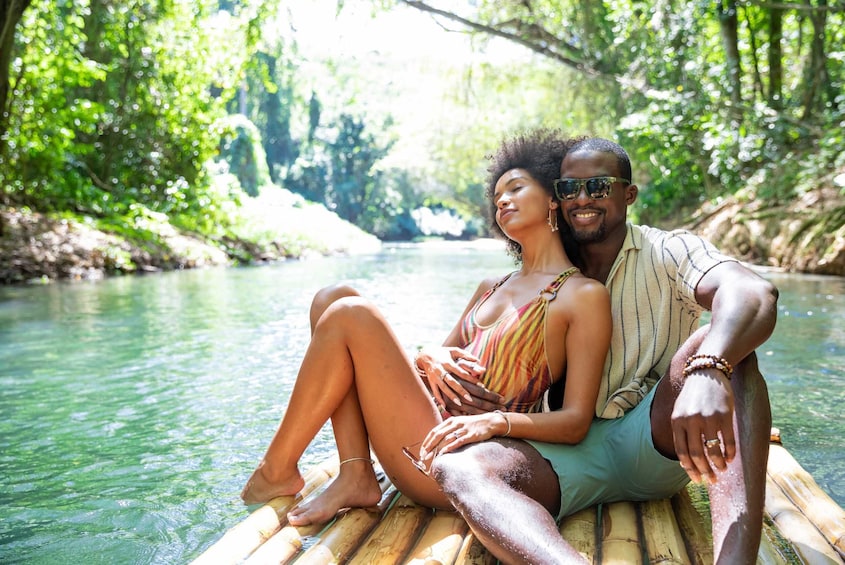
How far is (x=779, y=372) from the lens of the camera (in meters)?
5.25

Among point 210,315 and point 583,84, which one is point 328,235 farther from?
point 210,315

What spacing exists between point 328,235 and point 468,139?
7.32 meters

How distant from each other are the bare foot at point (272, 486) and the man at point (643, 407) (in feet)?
2.32

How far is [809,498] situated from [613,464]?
2.04 feet

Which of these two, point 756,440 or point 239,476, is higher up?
point 756,440

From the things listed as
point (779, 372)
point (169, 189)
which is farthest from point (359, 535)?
point (169, 189)

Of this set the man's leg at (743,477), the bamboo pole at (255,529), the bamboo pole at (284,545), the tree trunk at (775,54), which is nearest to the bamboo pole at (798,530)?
the man's leg at (743,477)

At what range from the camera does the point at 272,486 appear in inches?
97.6

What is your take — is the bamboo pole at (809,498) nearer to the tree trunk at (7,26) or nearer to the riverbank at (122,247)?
the tree trunk at (7,26)

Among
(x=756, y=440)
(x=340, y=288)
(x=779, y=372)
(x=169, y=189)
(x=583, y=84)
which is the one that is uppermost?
(x=583, y=84)

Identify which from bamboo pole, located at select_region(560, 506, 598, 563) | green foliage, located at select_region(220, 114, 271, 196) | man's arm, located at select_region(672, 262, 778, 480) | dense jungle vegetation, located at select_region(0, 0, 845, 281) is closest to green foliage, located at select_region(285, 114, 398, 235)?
green foliage, located at select_region(220, 114, 271, 196)

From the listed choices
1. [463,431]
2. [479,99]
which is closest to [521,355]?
[463,431]

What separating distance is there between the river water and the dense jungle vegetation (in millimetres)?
3436

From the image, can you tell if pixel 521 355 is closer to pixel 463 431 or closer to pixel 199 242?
pixel 463 431
